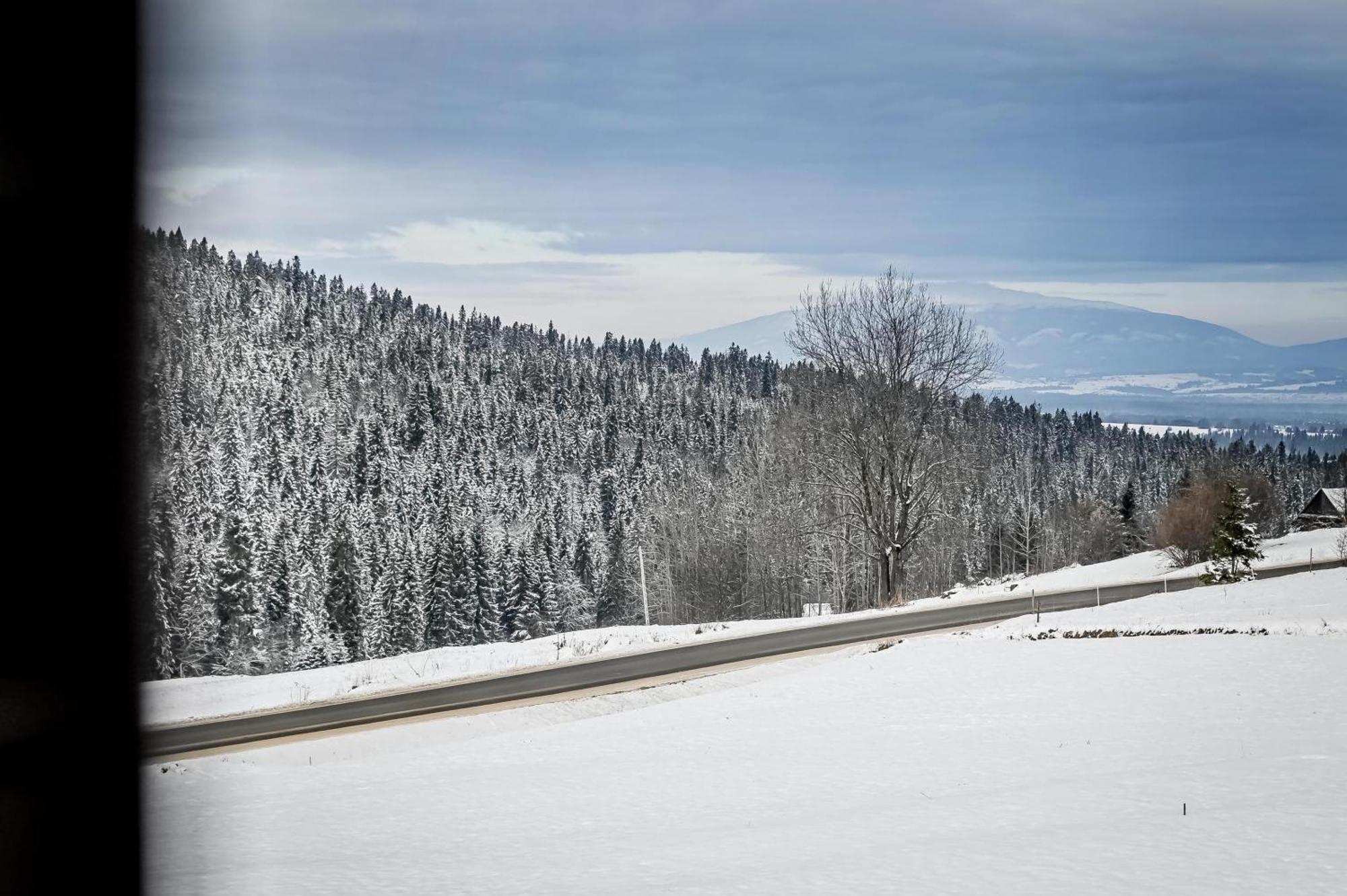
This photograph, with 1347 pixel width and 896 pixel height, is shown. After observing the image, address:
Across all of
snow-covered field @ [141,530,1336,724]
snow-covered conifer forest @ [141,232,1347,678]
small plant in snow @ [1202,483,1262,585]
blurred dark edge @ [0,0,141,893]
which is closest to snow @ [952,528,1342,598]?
small plant in snow @ [1202,483,1262,585]

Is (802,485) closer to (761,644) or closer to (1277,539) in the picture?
(1277,539)

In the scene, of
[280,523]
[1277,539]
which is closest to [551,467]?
[280,523]

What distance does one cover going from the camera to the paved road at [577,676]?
1869 centimetres

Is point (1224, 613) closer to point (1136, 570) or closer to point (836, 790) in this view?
point (836, 790)

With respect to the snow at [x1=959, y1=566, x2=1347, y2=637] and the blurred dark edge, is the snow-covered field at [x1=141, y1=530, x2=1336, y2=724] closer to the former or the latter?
the blurred dark edge

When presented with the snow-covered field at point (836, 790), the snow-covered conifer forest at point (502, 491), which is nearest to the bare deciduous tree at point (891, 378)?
the snow-covered conifer forest at point (502, 491)

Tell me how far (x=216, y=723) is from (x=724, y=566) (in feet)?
202

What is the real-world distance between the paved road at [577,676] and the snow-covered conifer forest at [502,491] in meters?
6.05

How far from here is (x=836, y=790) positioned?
1202 cm

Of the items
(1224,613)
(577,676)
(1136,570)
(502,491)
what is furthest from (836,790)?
(502,491)

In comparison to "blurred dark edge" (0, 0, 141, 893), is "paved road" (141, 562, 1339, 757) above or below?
below

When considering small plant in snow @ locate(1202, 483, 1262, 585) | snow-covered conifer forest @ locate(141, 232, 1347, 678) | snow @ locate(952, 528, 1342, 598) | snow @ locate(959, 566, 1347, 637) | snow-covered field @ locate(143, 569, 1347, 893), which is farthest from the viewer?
snow-covered conifer forest @ locate(141, 232, 1347, 678)

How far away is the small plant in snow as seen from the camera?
118 feet

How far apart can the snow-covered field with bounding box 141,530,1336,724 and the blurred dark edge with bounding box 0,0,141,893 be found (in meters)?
3.04
